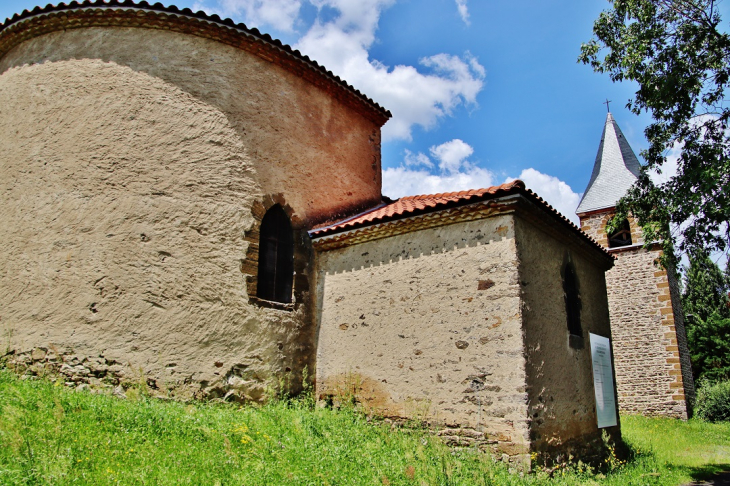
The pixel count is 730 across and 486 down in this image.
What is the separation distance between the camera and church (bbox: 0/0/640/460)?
7.56 metres

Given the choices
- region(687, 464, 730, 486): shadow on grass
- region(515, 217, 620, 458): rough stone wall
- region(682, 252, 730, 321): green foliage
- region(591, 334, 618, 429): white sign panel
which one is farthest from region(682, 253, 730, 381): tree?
region(515, 217, 620, 458): rough stone wall

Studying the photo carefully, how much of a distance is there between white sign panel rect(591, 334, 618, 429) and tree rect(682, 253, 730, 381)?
15131 millimetres

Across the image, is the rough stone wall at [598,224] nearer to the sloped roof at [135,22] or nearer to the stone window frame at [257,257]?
the stone window frame at [257,257]

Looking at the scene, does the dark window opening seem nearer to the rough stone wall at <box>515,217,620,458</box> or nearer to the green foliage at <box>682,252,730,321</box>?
the green foliage at <box>682,252,730,321</box>

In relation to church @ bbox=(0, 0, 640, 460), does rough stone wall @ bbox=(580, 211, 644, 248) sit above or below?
above

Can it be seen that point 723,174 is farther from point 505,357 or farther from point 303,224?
point 303,224

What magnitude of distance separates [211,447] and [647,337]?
17129 millimetres

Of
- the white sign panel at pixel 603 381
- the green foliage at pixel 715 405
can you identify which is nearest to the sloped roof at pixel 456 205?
the white sign panel at pixel 603 381

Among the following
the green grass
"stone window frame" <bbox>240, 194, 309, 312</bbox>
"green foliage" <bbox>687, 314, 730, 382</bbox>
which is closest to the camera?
the green grass

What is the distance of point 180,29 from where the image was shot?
904cm

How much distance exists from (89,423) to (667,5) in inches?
505

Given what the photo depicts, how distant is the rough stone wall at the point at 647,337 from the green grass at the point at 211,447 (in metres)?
10.1

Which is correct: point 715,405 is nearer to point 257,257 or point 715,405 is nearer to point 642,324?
point 642,324

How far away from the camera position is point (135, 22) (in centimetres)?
885
